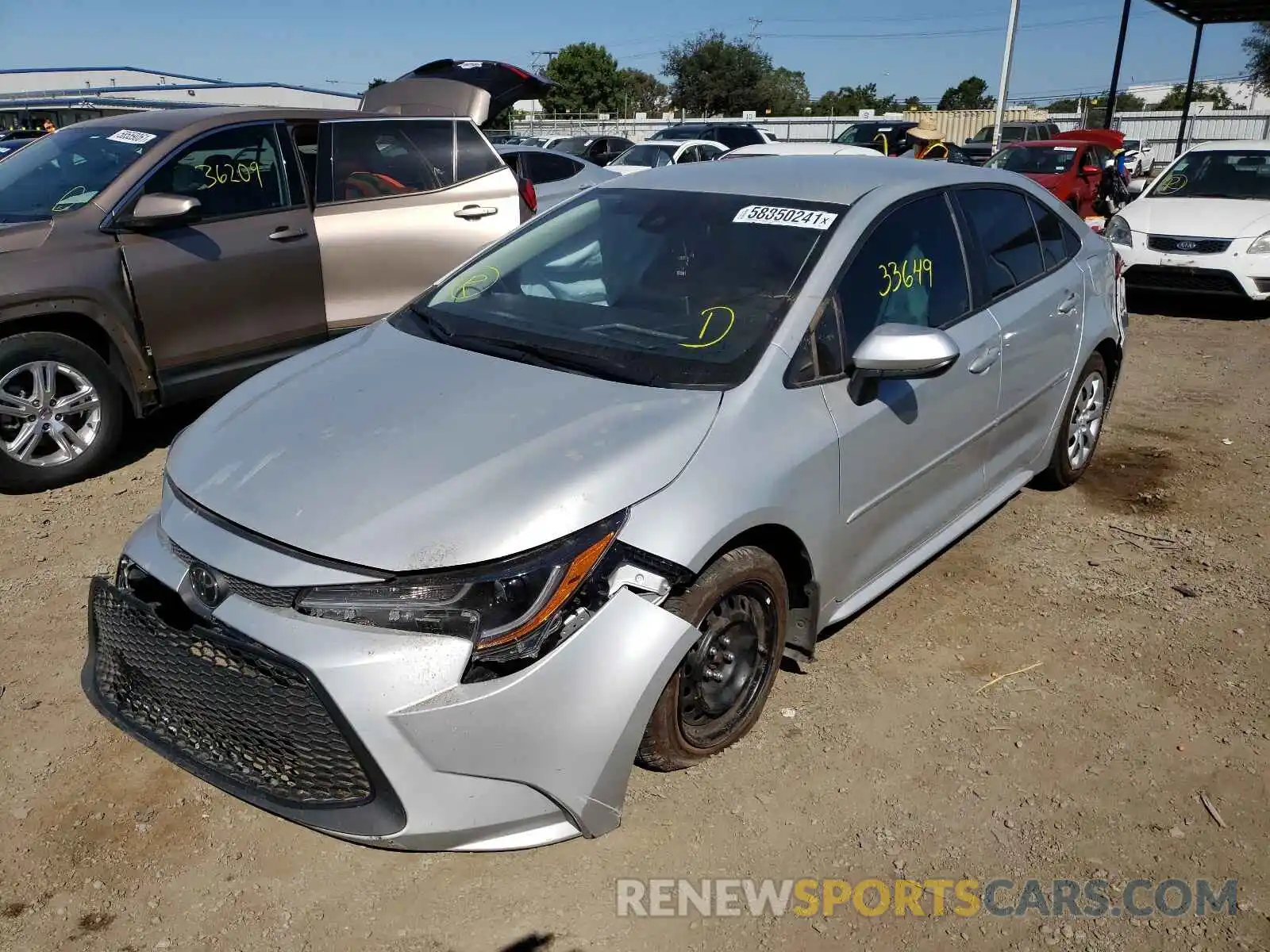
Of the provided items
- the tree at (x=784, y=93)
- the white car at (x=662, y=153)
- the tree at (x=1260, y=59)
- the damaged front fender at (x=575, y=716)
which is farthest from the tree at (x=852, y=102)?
the damaged front fender at (x=575, y=716)

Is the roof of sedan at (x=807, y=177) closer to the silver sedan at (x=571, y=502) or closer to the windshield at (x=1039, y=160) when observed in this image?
the silver sedan at (x=571, y=502)

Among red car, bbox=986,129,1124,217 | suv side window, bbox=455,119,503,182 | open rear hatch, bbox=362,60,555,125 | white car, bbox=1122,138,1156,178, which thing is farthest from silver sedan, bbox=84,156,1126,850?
white car, bbox=1122,138,1156,178

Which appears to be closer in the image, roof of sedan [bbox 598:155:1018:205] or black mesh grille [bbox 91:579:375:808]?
black mesh grille [bbox 91:579:375:808]

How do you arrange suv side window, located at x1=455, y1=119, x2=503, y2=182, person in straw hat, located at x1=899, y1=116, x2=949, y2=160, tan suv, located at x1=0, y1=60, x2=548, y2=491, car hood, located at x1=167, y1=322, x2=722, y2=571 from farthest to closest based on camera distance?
person in straw hat, located at x1=899, y1=116, x2=949, y2=160 < suv side window, located at x1=455, y1=119, x2=503, y2=182 < tan suv, located at x1=0, y1=60, x2=548, y2=491 < car hood, located at x1=167, y1=322, x2=722, y2=571

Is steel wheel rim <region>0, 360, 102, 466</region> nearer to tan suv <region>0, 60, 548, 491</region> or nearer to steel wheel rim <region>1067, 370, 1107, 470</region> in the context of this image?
tan suv <region>0, 60, 548, 491</region>

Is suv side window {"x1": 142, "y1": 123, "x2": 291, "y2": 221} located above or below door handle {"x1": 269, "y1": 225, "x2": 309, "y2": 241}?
above

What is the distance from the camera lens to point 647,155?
64.2ft

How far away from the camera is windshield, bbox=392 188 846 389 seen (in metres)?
2.98

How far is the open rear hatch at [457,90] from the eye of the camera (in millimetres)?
6977

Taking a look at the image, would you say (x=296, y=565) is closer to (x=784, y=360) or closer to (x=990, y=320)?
(x=784, y=360)

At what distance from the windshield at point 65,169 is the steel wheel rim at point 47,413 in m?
0.80

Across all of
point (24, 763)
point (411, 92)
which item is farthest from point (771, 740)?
point (411, 92)

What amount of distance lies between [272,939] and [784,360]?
2009 millimetres

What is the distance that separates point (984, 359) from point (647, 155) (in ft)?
55.7
